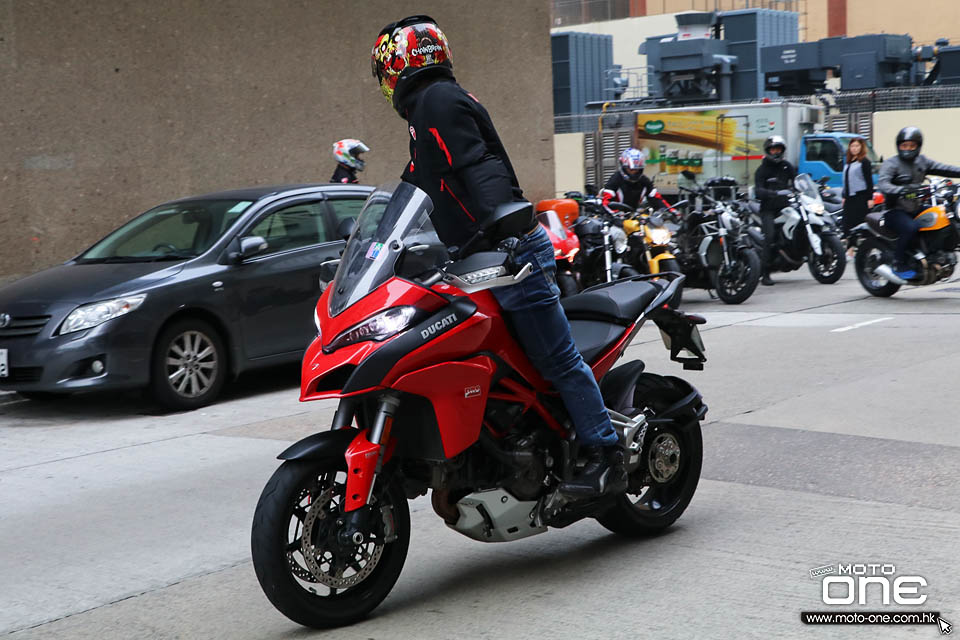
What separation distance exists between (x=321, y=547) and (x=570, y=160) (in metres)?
31.7

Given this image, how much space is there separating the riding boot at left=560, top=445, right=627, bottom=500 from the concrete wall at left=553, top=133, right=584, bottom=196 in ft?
99.3

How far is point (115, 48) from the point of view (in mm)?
14266

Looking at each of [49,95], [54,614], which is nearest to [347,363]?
[54,614]

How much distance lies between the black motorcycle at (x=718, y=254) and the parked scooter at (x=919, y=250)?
1.27 metres

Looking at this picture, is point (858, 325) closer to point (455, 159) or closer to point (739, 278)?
point (739, 278)

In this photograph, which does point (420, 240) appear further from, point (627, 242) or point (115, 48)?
point (115, 48)

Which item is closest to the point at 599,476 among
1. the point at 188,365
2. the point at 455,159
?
the point at 455,159

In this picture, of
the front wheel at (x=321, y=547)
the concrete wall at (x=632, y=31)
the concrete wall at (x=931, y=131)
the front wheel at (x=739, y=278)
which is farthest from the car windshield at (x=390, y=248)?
the concrete wall at (x=632, y=31)

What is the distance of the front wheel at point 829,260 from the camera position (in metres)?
16.0

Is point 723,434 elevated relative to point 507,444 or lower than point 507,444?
lower

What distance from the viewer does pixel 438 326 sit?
407cm

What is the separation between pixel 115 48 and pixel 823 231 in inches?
369

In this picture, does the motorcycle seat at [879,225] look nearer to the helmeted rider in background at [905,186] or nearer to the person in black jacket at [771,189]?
the helmeted rider in background at [905,186]

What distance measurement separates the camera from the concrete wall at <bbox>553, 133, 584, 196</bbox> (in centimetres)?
3472
